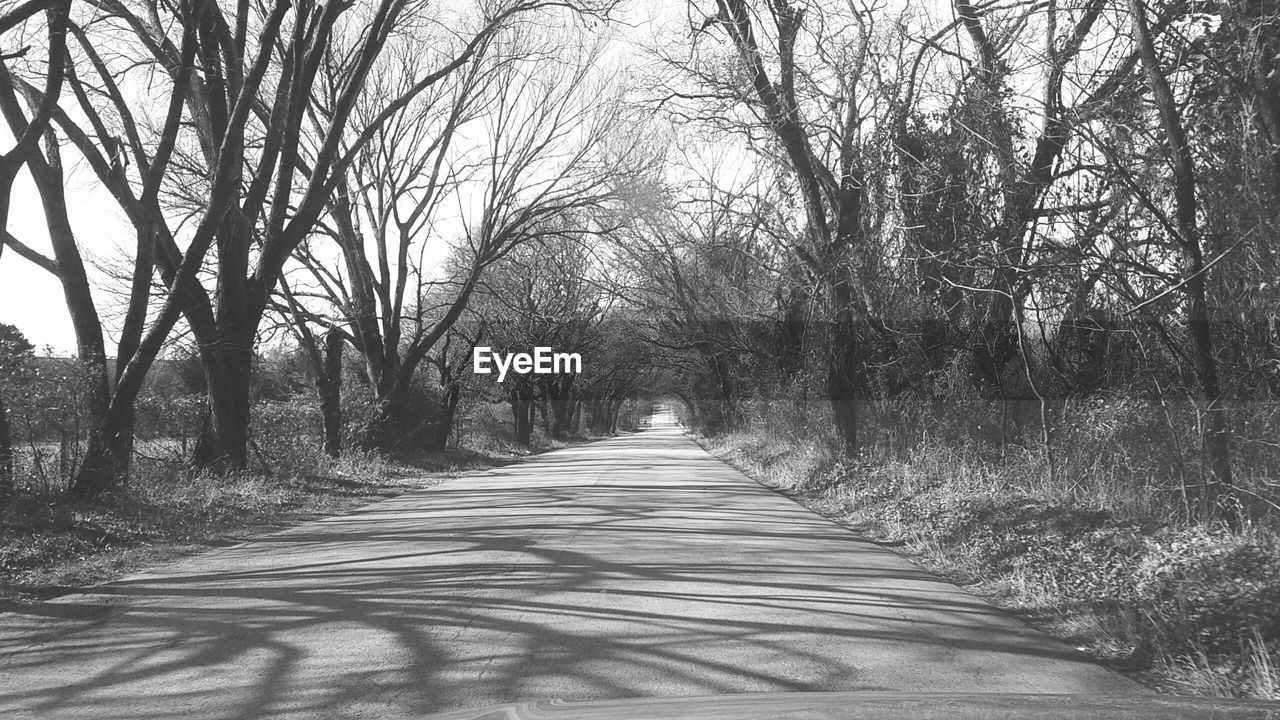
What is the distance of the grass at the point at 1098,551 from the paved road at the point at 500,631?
0.46 meters

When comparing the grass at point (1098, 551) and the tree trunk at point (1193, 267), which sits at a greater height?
the tree trunk at point (1193, 267)

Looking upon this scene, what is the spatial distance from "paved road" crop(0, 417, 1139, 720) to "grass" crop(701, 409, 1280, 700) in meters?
0.46

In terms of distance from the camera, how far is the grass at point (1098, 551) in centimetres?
550

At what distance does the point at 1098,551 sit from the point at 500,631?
195 inches

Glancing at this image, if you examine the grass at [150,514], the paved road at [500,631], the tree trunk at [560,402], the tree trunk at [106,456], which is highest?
the tree trunk at [560,402]

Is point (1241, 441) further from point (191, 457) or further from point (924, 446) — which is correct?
point (191, 457)

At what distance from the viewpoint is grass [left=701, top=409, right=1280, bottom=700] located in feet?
18.1

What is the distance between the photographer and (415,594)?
290 inches

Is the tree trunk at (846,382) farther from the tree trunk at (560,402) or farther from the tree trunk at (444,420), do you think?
the tree trunk at (560,402)

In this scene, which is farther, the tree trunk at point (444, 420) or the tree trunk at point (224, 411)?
the tree trunk at point (444, 420)

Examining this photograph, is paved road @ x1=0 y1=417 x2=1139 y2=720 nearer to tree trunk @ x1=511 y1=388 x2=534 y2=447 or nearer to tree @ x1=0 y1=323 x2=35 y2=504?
tree @ x1=0 y1=323 x2=35 y2=504

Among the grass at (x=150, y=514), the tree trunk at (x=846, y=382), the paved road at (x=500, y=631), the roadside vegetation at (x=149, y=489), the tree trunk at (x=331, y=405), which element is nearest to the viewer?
the paved road at (x=500, y=631)

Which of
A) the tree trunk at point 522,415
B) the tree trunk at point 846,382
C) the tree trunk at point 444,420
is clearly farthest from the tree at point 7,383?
the tree trunk at point 522,415

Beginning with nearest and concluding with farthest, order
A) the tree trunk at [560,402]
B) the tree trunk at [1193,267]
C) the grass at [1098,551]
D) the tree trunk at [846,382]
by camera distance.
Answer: the grass at [1098,551] → the tree trunk at [1193,267] → the tree trunk at [846,382] → the tree trunk at [560,402]
